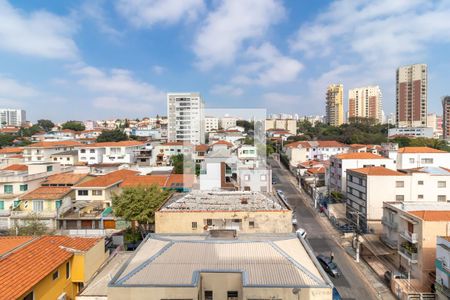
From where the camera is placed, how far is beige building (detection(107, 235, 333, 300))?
8.46 m

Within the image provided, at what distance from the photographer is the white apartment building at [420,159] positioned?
32.2m

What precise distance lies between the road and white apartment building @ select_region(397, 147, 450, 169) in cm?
1148

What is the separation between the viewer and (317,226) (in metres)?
25.5

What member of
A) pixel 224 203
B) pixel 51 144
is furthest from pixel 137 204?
pixel 51 144

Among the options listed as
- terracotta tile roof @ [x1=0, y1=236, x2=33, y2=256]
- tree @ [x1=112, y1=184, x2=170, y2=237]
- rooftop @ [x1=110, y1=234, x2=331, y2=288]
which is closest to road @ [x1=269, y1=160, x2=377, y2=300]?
rooftop @ [x1=110, y1=234, x2=331, y2=288]

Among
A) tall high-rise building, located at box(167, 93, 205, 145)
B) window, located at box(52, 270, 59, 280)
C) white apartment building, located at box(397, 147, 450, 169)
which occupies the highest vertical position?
tall high-rise building, located at box(167, 93, 205, 145)

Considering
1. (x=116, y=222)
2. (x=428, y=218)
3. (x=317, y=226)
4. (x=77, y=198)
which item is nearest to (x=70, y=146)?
(x=77, y=198)

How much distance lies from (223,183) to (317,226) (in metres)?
9.30

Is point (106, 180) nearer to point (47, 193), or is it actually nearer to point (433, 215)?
point (47, 193)

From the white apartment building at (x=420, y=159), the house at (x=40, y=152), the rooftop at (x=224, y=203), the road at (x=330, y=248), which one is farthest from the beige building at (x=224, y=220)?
the house at (x=40, y=152)

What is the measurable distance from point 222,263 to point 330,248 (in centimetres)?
1363

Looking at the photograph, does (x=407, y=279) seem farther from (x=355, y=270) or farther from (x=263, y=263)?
(x=263, y=263)

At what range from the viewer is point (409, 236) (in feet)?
51.7

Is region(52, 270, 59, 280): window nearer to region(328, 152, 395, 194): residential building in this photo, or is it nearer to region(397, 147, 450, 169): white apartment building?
region(328, 152, 395, 194): residential building
